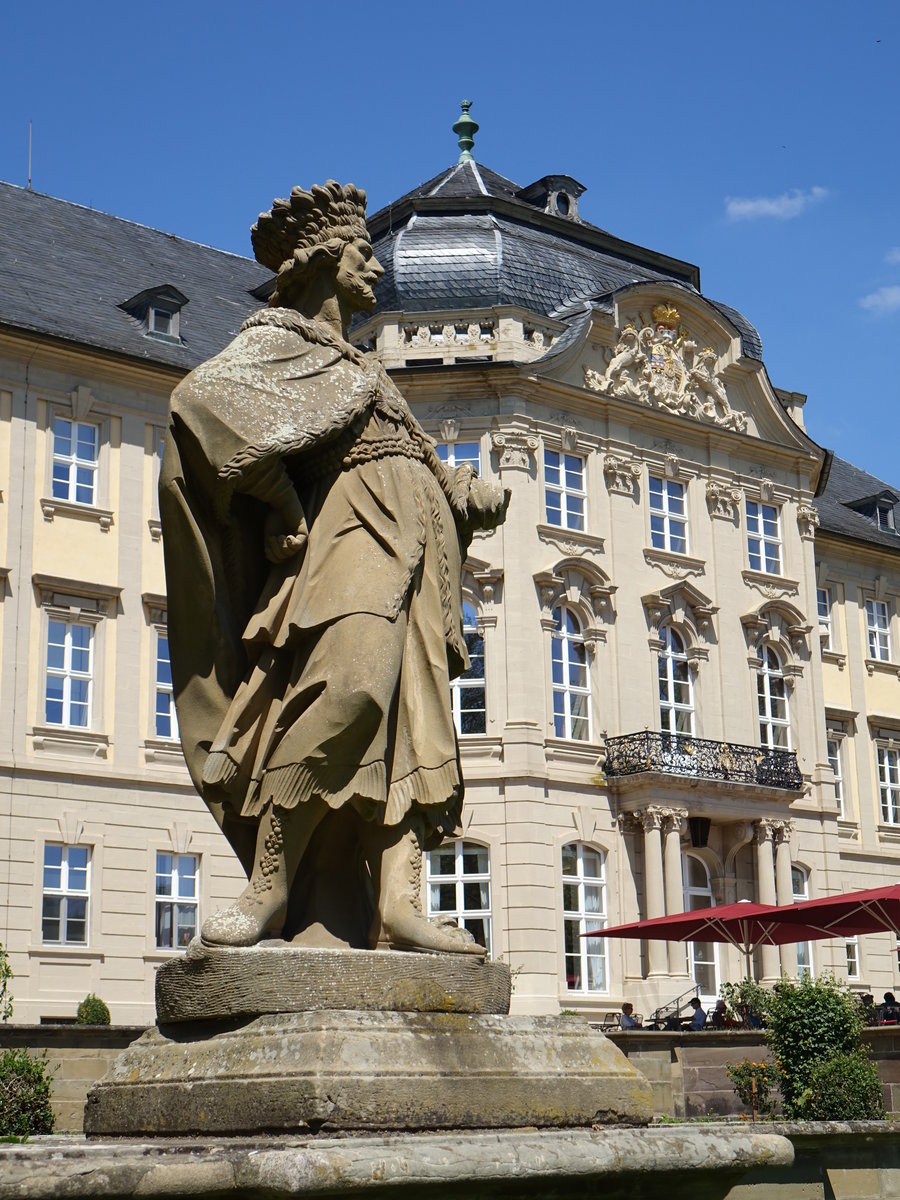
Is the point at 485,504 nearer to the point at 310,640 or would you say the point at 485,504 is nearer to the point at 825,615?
the point at 310,640

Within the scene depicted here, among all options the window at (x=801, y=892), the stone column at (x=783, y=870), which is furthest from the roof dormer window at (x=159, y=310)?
the window at (x=801, y=892)

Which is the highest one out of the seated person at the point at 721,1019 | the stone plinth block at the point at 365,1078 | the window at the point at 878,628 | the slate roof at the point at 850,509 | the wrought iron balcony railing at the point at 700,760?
the slate roof at the point at 850,509

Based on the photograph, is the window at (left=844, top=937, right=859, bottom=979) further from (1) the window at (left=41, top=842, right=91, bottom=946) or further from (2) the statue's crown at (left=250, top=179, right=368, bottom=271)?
(2) the statue's crown at (left=250, top=179, right=368, bottom=271)

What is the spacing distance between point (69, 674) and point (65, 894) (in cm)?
388

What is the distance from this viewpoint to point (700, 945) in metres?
35.2

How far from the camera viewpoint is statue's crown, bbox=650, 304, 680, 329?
124ft

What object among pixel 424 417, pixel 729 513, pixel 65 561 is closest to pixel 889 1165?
pixel 65 561

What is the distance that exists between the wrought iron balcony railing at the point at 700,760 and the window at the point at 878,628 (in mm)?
7631

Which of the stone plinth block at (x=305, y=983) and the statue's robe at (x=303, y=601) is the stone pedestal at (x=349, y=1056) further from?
the statue's robe at (x=303, y=601)

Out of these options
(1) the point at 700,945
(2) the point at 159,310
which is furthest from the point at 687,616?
(2) the point at 159,310

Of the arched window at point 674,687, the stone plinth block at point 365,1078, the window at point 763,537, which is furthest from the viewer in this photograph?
the window at point 763,537

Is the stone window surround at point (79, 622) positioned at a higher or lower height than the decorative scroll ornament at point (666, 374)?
lower

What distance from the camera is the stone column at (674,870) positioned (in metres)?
33.7

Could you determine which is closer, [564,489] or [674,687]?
[564,489]
